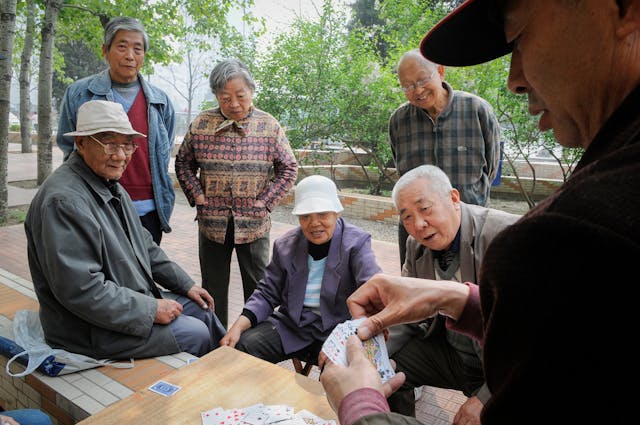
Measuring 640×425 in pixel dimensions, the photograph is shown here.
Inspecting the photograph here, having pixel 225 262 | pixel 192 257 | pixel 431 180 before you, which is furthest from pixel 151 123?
pixel 192 257

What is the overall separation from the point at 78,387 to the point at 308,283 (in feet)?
4.40

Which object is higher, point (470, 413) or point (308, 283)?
point (308, 283)

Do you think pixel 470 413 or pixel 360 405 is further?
pixel 470 413

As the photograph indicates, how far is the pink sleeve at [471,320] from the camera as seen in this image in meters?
1.26

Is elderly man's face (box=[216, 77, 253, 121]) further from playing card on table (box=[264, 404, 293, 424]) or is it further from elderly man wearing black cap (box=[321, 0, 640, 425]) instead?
elderly man wearing black cap (box=[321, 0, 640, 425])

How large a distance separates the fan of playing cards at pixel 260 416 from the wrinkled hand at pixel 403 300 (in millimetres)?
506

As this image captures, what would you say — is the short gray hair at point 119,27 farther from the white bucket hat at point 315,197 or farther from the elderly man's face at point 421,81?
the elderly man's face at point 421,81

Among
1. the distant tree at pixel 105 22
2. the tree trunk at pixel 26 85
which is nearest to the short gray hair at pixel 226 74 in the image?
the distant tree at pixel 105 22

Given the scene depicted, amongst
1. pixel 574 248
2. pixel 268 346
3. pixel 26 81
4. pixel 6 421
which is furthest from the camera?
pixel 26 81

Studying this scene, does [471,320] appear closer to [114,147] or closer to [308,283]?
[308,283]

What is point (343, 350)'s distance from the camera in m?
1.27

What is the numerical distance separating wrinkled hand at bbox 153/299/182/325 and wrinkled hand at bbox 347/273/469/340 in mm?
1418

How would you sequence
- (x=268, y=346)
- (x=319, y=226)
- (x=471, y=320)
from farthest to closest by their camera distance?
(x=319, y=226)
(x=268, y=346)
(x=471, y=320)

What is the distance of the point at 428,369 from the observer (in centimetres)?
256
